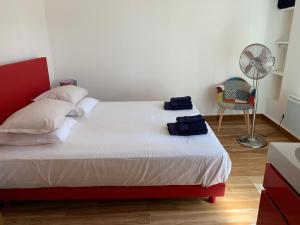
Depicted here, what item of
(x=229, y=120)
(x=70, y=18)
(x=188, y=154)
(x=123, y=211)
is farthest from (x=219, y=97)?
(x=70, y=18)

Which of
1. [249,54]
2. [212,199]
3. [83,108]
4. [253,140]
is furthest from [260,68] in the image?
[83,108]

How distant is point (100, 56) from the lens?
364cm

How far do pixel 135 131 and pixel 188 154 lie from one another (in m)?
0.60

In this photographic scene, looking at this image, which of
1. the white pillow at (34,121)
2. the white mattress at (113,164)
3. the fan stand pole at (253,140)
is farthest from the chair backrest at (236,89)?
the white pillow at (34,121)

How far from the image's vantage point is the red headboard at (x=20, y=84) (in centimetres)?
224

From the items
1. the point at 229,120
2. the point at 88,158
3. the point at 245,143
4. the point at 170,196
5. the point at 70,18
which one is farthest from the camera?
the point at 229,120

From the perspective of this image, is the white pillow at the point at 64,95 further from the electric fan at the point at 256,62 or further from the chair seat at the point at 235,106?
the electric fan at the point at 256,62

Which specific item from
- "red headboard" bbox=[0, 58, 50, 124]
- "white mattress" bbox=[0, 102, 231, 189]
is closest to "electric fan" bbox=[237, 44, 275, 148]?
"white mattress" bbox=[0, 102, 231, 189]

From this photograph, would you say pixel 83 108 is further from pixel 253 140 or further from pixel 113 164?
pixel 253 140

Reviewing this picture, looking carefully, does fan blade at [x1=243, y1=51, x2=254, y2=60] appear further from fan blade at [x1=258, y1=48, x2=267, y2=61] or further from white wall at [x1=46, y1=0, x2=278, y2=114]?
white wall at [x1=46, y1=0, x2=278, y2=114]

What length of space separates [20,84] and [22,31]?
2.30 feet

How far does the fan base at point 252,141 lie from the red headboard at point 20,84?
8.86 ft

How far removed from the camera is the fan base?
10.3 ft

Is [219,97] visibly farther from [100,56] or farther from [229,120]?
[100,56]
